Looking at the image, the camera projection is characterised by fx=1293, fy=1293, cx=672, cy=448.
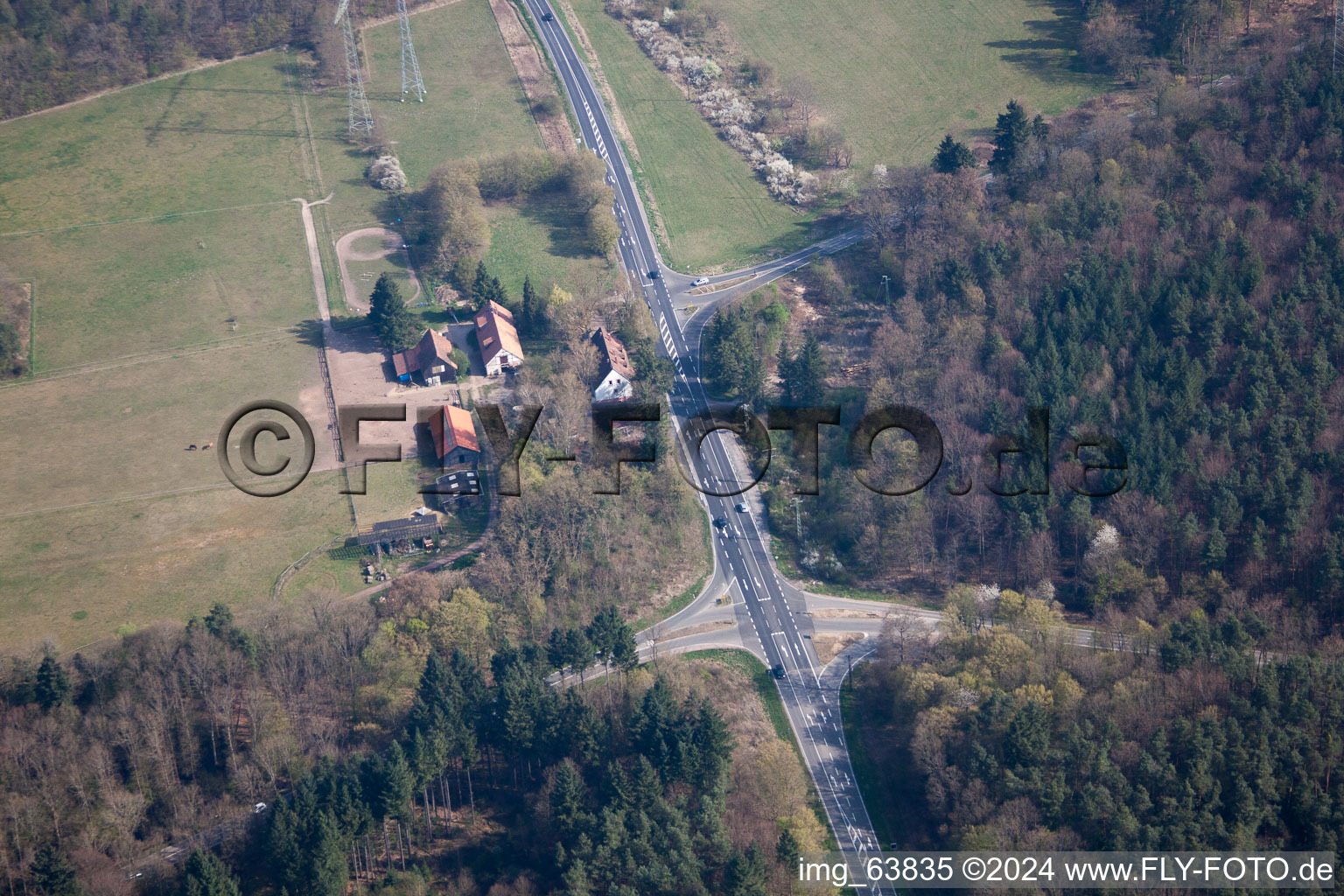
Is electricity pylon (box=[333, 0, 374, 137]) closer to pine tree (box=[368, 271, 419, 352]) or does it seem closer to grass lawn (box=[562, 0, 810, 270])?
grass lawn (box=[562, 0, 810, 270])

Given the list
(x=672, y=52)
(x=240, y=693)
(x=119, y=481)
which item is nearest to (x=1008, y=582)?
(x=240, y=693)

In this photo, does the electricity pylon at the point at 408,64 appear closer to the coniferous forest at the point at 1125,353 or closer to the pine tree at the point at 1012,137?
the coniferous forest at the point at 1125,353

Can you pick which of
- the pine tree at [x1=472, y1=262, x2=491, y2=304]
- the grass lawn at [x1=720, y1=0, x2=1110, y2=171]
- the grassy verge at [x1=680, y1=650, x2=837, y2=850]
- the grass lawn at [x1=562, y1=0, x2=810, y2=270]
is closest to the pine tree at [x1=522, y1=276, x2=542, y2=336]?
the pine tree at [x1=472, y1=262, x2=491, y2=304]

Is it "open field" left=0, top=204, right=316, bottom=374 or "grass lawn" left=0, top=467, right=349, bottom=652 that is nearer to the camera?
"grass lawn" left=0, top=467, right=349, bottom=652

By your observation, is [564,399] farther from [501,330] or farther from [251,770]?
[251,770]

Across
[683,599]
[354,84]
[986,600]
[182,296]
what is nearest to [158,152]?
[354,84]

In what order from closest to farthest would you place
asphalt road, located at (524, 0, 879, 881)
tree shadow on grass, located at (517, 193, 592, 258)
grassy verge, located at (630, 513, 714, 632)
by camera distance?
asphalt road, located at (524, 0, 879, 881) → grassy verge, located at (630, 513, 714, 632) → tree shadow on grass, located at (517, 193, 592, 258)

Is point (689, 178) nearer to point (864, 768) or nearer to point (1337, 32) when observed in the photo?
point (1337, 32)
